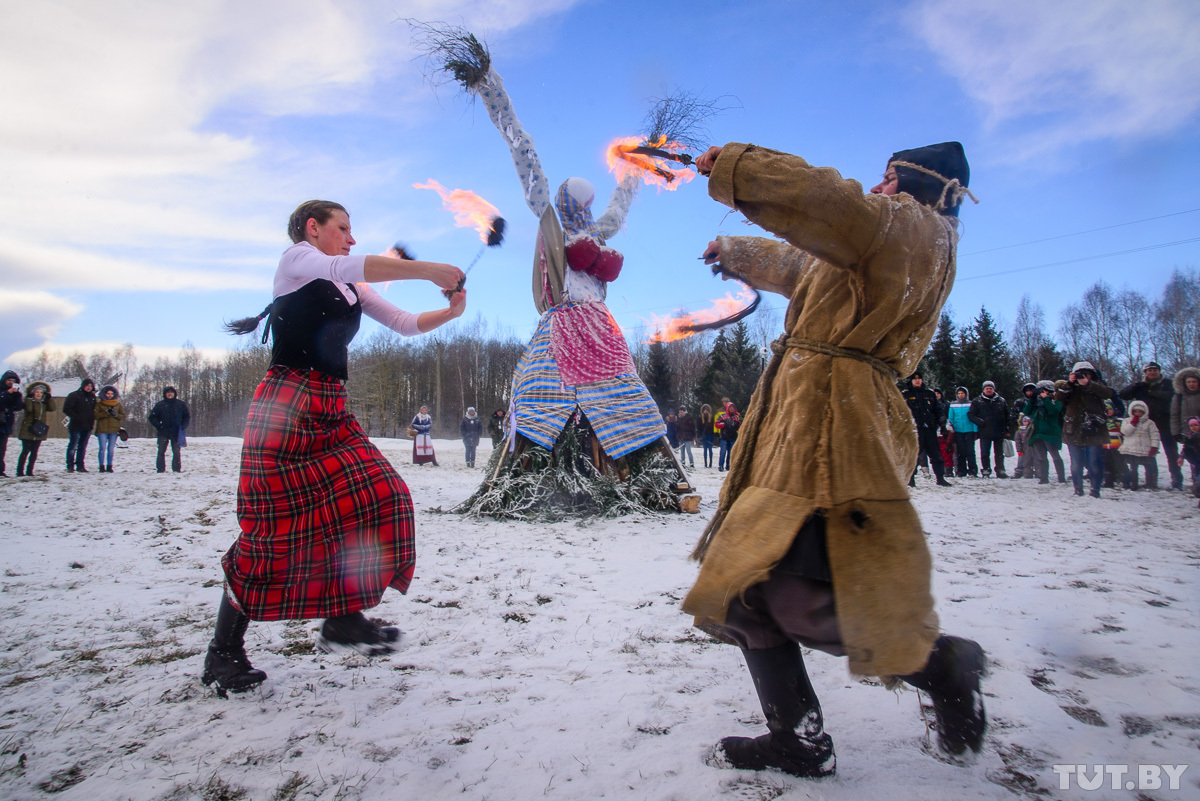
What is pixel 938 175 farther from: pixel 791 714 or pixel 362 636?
pixel 362 636

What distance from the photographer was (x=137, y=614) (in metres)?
3.12

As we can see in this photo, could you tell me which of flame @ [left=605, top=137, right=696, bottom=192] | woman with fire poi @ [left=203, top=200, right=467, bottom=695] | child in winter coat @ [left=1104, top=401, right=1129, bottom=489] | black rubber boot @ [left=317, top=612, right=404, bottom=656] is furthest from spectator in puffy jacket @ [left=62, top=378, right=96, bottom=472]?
child in winter coat @ [left=1104, top=401, right=1129, bottom=489]

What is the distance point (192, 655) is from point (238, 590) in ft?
2.59

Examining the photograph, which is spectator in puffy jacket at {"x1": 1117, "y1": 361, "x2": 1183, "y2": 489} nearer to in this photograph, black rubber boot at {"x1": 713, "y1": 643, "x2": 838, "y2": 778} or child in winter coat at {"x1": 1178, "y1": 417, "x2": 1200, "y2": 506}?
child in winter coat at {"x1": 1178, "y1": 417, "x2": 1200, "y2": 506}

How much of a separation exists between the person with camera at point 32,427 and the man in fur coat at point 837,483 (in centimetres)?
1205

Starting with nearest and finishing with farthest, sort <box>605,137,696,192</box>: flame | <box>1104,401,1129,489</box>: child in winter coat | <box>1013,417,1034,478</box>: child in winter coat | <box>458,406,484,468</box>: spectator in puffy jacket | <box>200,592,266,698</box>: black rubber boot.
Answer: <box>200,592,266,698</box>: black rubber boot → <box>605,137,696,192</box>: flame → <box>1104,401,1129,489</box>: child in winter coat → <box>1013,417,1034,478</box>: child in winter coat → <box>458,406,484,468</box>: spectator in puffy jacket

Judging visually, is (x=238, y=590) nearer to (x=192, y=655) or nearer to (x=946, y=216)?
(x=192, y=655)

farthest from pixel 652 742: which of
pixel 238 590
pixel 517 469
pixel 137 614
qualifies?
pixel 517 469

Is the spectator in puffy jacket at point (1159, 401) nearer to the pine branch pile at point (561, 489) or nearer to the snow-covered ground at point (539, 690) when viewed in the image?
the snow-covered ground at point (539, 690)

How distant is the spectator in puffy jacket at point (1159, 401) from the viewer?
8.34 m

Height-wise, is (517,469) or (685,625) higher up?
(517,469)

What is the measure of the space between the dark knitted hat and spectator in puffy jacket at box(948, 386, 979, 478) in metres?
9.97

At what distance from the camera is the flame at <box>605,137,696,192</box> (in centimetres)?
347

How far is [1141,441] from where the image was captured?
334 inches
